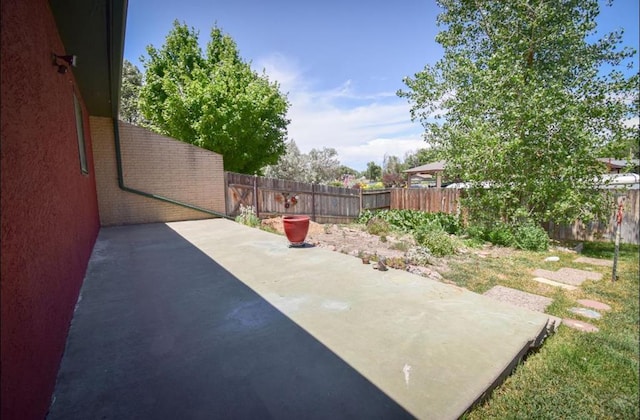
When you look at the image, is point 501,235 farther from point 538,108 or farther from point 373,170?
point 373,170

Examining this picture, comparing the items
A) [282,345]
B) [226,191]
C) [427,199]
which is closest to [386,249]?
[282,345]

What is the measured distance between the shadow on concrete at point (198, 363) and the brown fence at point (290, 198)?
664 cm

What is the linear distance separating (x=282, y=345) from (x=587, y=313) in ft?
12.0

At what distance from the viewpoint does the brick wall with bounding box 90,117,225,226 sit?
811cm

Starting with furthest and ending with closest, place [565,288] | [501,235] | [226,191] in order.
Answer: [226,191] < [501,235] < [565,288]

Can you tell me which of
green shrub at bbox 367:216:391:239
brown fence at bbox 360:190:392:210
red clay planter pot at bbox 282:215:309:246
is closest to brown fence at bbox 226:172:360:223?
brown fence at bbox 360:190:392:210

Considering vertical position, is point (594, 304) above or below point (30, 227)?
below

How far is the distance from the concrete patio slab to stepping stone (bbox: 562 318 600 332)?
1.92 ft

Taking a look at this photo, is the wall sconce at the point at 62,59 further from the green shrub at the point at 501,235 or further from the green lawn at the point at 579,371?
the green shrub at the point at 501,235

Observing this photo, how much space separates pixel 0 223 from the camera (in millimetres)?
1308

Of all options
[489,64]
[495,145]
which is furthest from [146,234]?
[489,64]

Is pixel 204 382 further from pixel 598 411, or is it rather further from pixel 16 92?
pixel 598 411

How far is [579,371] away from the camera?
235 centimetres

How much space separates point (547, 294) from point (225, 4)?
737 cm
